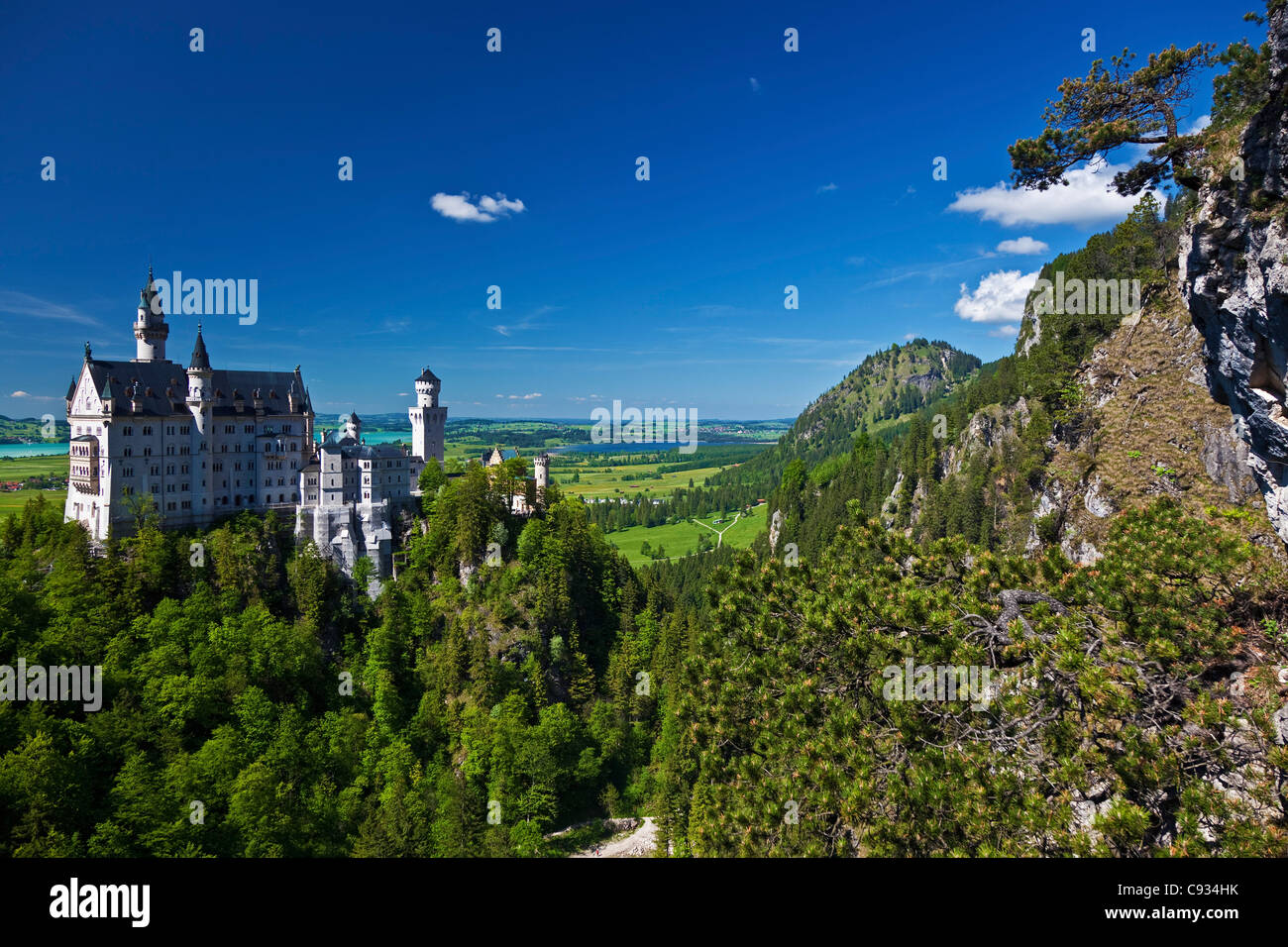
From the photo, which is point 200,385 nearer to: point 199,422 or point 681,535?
point 199,422

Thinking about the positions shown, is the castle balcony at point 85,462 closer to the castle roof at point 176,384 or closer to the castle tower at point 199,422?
the castle roof at point 176,384

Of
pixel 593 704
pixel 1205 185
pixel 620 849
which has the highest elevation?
pixel 1205 185

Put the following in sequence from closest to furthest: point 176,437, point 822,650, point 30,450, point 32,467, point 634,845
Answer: point 822,650, point 634,845, point 176,437, point 32,467, point 30,450

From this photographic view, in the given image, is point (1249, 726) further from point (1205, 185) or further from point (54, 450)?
point (54, 450)

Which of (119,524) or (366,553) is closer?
(119,524)

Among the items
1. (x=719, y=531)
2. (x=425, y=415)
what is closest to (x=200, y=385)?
(x=425, y=415)

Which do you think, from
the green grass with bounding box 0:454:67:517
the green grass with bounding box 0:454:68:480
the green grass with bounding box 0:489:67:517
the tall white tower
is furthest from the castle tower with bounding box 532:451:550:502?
the green grass with bounding box 0:454:68:480
